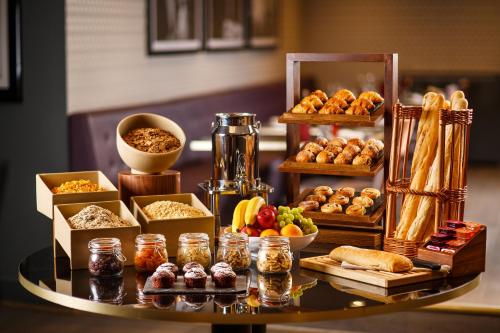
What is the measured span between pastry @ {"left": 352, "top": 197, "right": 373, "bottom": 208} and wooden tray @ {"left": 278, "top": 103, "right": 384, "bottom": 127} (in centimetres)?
29

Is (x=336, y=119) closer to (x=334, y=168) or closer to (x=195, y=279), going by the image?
(x=334, y=168)

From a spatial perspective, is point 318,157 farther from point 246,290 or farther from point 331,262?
point 246,290

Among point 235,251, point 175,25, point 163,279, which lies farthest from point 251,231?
point 175,25

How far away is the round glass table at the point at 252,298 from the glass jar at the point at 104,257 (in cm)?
3

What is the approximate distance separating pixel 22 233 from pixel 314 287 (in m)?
3.39

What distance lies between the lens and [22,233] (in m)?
5.30

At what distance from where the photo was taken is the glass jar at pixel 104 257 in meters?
2.40

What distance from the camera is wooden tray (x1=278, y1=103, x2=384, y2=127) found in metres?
2.91

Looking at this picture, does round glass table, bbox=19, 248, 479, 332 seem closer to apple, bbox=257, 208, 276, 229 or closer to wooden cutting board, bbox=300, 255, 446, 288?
wooden cutting board, bbox=300, 255, 446, 288

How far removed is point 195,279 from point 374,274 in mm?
520

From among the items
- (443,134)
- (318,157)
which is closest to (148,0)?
(318,157)

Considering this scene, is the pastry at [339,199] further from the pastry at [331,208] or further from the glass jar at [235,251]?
the glass jar at [235,251]

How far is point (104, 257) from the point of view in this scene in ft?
7.88

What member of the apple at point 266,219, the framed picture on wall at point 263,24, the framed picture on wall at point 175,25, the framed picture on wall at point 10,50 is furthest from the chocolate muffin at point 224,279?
the framed picture on wall at point 263,24
